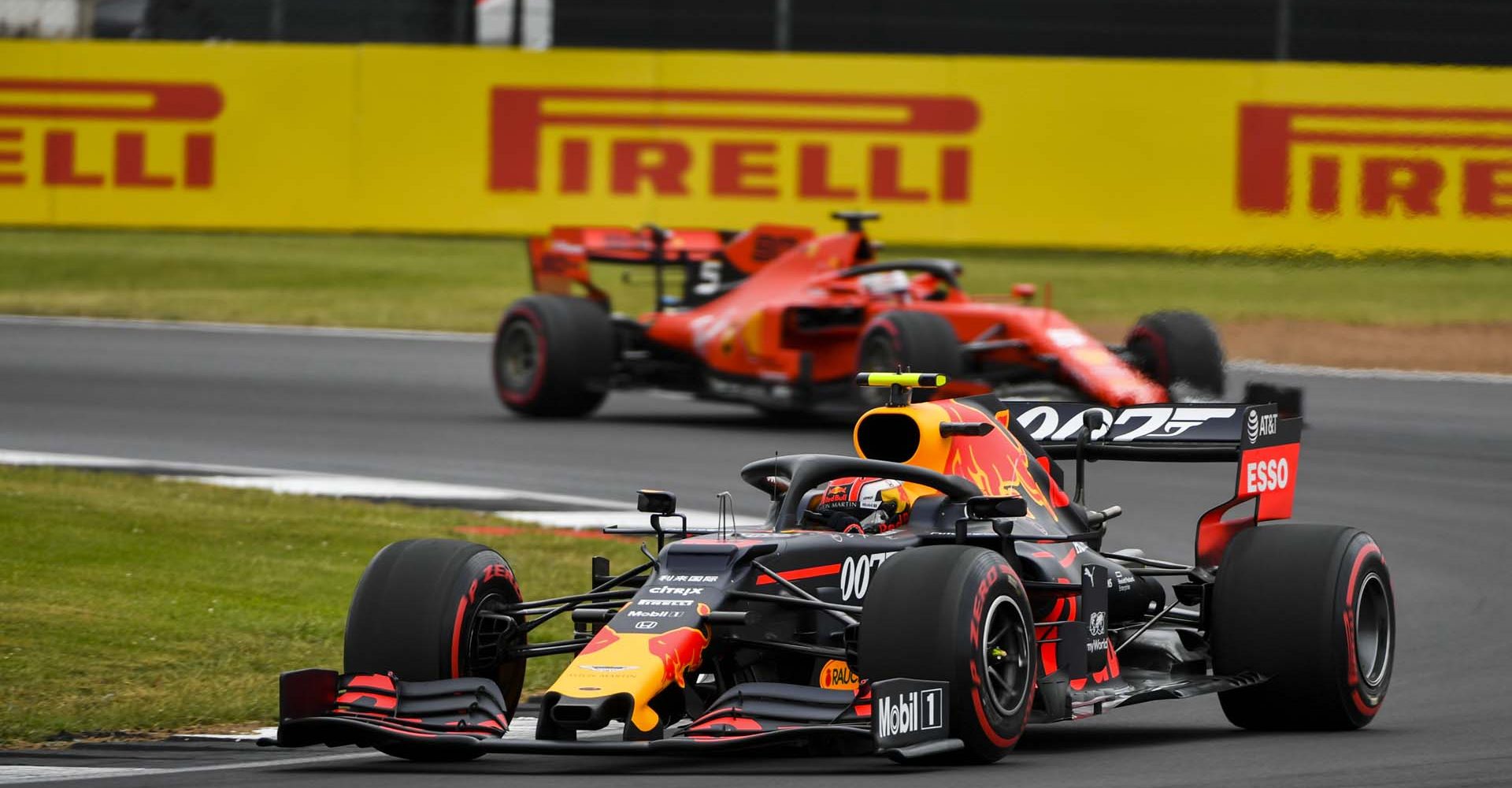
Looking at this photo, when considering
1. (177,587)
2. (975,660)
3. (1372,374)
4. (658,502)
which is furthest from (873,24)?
(975,660)

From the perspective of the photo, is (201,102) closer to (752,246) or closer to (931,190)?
(931,190)

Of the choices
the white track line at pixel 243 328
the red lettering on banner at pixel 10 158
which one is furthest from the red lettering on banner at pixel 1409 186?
the red lettering on banner at pixel 10 158

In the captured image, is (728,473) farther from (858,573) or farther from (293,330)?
(293,330)

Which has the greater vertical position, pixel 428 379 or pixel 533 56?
pixel 533 56

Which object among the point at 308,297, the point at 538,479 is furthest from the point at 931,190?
the point at 538,479

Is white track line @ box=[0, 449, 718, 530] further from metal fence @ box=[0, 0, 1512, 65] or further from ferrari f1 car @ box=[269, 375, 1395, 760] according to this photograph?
metal fence @ box=[0, 0, 1512, 65]

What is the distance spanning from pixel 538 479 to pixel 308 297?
→ 534 inches

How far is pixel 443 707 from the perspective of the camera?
7973 millimetres

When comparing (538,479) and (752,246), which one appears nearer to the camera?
(538,479)

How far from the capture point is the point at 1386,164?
30.2 meters

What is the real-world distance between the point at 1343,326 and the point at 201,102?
555 inches

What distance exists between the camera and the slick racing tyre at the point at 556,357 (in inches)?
810

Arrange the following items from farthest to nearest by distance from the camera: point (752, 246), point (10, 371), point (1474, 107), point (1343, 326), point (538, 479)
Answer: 1. point (1474, 107)
2. point (1343, 326)
3. point (10, 371)
4. point (752, 246)
5. point (538, 479)

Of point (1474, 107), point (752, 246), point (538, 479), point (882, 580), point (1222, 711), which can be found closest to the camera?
point (882, 580)
